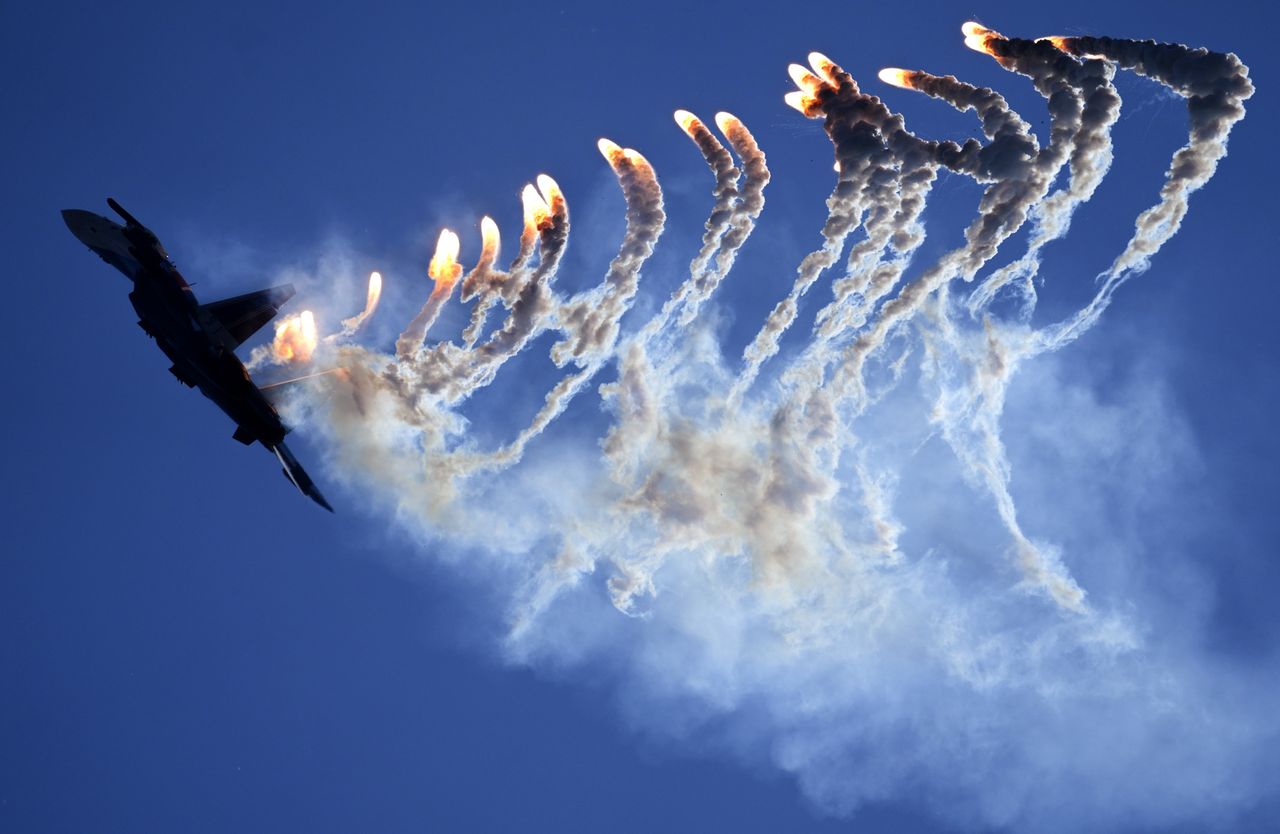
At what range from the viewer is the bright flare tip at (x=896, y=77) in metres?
41.7

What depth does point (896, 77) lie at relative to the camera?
41906 millimetres

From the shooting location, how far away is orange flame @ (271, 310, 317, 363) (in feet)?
169

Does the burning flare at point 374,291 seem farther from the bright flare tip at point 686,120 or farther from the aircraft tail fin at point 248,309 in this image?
the bright flare tip at point 686,120

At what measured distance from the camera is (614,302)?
49.2 meters

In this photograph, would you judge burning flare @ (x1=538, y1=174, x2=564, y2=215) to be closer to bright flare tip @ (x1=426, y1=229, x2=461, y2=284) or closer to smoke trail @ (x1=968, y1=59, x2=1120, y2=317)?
bright flare tip @ (x1=426, y1=229, x2=461, y2=284)

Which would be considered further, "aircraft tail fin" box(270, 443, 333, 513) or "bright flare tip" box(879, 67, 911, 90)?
"aircraft tail fin" box(270, 443, 333, 513)

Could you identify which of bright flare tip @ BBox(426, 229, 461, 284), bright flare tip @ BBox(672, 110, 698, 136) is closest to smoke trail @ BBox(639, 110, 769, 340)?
bright flare tip @ BBox(672, 110, 698, 136)

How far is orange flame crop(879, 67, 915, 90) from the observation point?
1642 inches

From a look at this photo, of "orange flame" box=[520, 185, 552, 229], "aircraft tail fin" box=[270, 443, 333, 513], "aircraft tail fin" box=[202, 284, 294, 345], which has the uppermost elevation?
"orange flame" box=[520, 185, 552, 229]

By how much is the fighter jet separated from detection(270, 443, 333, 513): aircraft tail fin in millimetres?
212

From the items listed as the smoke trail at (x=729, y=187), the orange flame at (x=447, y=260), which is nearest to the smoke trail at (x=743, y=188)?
the smoke trail at (x=729, y=187)

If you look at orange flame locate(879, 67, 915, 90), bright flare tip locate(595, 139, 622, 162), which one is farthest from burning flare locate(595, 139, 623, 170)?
orange flame locate(879, 67, 915, 90)

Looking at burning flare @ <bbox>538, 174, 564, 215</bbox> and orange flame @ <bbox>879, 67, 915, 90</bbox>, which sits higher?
orange flame @ <bbox>879, 67, 915, 90</bbox>

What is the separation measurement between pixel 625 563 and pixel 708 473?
568 centimetres
